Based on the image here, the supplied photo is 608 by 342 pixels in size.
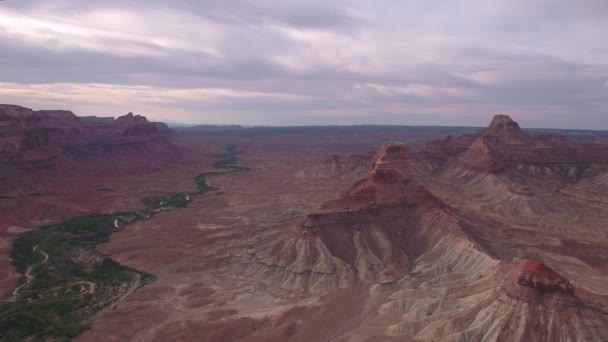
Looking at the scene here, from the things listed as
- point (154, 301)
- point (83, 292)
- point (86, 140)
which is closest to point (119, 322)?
point (154, 301)

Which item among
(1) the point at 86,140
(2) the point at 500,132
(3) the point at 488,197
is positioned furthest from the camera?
(1) the point at 86,140

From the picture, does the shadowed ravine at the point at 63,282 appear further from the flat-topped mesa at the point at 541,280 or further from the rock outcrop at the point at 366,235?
the flat-topped mesa at the point at 541,280

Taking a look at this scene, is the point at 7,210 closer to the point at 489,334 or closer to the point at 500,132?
the point at 489,334

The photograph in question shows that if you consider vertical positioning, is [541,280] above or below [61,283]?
above

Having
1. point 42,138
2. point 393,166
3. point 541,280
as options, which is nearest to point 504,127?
point 393,166

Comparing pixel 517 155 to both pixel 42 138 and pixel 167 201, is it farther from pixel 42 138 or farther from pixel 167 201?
pixel 42 138

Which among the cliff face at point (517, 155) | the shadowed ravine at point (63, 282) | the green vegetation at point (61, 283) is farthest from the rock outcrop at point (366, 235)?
the cliff face at point (517, 155)

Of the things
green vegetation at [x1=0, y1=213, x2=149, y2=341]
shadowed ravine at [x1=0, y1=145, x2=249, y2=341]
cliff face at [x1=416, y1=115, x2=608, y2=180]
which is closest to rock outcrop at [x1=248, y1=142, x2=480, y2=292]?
shadowed ravine at [x1=0, y1=145, x2=249, y2=341]
